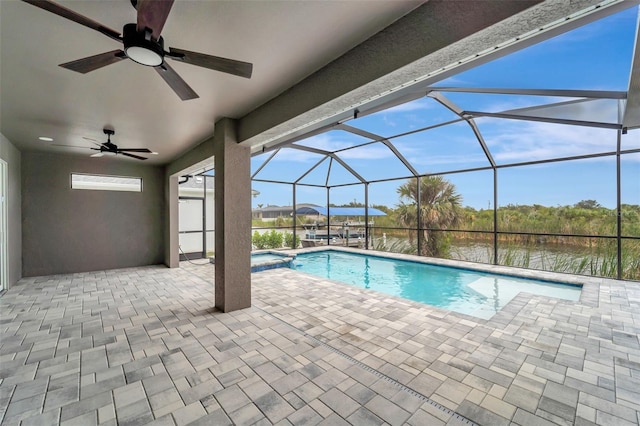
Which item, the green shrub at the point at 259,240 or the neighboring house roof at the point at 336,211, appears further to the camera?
the neighboring house roof at the point at 336,211

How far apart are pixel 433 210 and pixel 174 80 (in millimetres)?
8549

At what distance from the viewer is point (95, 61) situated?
6.04ft

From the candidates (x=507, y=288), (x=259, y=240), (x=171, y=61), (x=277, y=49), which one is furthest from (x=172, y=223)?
(x=507, y=288)

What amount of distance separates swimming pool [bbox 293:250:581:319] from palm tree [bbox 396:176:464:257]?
1174 mm

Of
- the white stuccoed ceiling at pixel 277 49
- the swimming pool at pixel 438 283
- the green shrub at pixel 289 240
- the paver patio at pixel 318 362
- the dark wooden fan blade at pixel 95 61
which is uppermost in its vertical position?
the white stuccoed ceiling at pixel 277 49

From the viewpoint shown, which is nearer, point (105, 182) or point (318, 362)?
point (318, 362)

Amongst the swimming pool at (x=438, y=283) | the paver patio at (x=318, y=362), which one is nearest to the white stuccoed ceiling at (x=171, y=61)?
the paver patio at (x=318, y=362)

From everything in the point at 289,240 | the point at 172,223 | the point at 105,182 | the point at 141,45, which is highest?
the point at 141,45

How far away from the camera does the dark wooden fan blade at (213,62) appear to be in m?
1.76

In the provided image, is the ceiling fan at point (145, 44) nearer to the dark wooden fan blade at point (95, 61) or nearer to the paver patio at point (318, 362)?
the dark wooden fan blade at point (95, 61)

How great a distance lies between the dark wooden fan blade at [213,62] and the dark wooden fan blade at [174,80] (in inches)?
5.6

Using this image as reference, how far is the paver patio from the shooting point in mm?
1871

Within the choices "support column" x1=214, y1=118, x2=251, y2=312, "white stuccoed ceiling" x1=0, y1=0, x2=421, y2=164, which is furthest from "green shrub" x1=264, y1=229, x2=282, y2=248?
Result: "white stuccoed ceiling" x1=0, y1=0, x2=421, y2=164

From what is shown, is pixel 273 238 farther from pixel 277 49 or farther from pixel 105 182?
pixel 277 49
